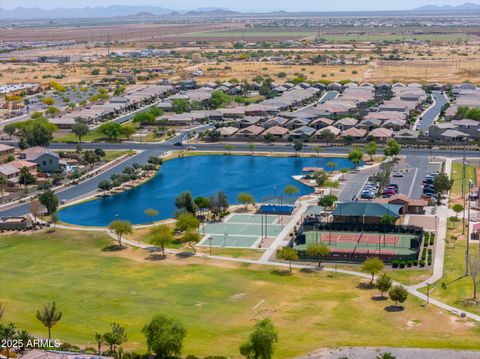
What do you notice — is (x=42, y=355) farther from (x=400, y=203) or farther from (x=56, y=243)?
(x=400, y=203)

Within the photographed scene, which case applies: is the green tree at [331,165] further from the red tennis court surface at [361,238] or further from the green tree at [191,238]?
the green tree at [191,238]

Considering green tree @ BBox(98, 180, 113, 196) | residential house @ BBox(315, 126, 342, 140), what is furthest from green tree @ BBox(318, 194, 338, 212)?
residential house @ BBox(315, 126, 342, 140)

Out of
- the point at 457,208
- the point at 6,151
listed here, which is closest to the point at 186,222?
the point at 457,208

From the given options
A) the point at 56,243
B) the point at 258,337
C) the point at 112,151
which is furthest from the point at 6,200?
the point at 258,337

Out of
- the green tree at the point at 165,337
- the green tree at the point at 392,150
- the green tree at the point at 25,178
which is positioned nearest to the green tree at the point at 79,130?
the green tree at the point at 25,178

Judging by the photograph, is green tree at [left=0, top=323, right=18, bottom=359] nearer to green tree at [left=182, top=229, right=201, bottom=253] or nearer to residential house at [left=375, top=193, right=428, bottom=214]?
green tree at [left=182, top=229, right=201, bottom=253]
